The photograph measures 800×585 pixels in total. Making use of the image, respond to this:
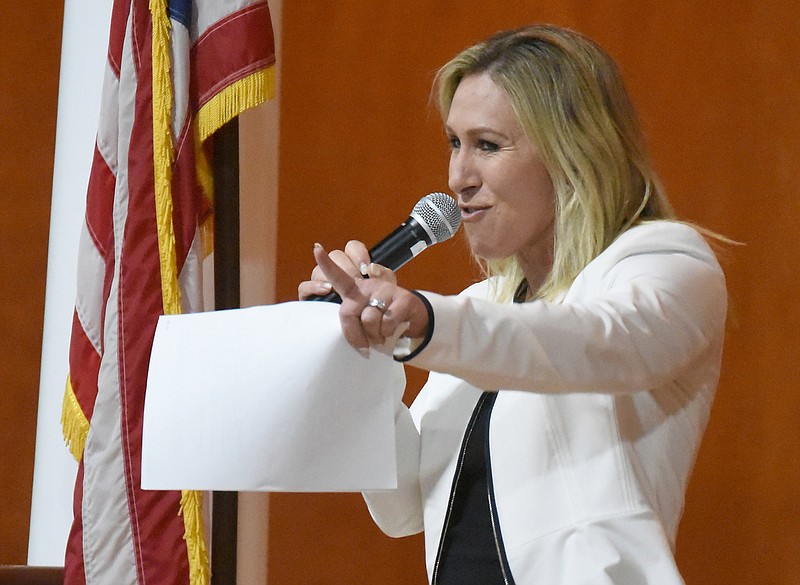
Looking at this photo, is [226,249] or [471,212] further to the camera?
[226,249]

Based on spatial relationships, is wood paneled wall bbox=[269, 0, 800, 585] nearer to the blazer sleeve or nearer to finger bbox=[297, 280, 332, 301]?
the blazer sleeve

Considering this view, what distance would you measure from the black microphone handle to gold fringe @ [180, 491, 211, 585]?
0.93 meters

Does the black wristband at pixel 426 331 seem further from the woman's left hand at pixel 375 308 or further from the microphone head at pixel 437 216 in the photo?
the microphone head at pixel 437 216

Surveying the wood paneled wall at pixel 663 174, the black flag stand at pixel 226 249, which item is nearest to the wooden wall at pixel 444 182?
the wood paneled wall at pixel 663 174

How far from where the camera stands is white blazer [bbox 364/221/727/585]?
1.02m

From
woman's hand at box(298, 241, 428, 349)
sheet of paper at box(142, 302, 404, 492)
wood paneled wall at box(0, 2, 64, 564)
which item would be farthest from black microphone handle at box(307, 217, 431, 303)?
wood paneled wall at box(0, 2, 64, 564)

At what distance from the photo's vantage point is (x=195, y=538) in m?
2.01

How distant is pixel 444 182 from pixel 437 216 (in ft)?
4.23

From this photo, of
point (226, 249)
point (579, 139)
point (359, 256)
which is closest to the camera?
point (359, 256)

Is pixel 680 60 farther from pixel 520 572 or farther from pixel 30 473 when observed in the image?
pixel 30 473

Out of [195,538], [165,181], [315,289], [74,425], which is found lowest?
[195,538]

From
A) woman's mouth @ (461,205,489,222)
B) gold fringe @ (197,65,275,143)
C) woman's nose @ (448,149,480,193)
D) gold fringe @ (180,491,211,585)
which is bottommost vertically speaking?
gold fringe @ (180,491,211,585)

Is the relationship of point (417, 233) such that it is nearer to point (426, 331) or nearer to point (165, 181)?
point (426, 331)

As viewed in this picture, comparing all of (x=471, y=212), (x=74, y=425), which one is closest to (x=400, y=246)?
(x=471, y=212)
